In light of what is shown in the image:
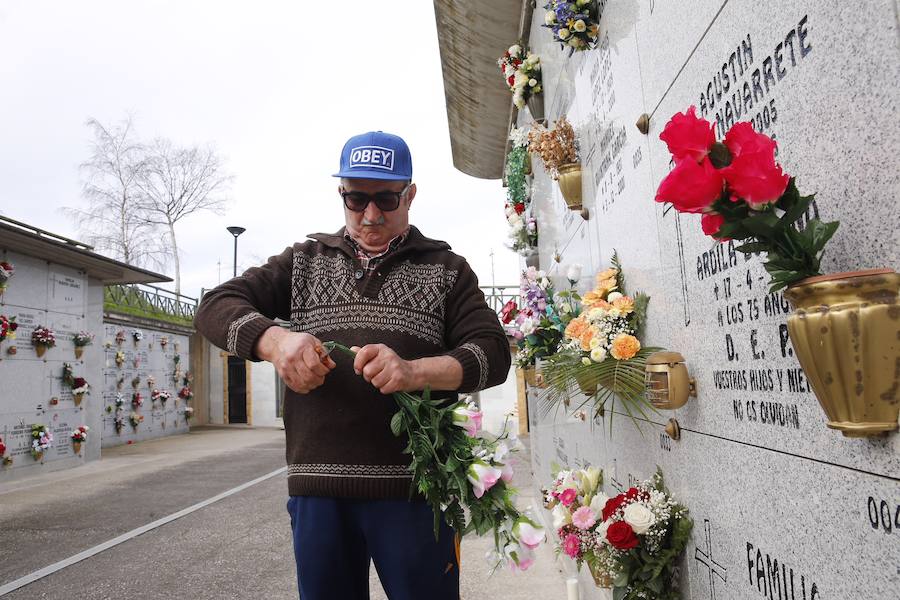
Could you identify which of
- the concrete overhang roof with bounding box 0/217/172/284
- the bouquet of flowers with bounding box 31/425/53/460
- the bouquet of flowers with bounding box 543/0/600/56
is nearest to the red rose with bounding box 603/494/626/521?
the bouquet of flowers with bounding box 543/0/600/56

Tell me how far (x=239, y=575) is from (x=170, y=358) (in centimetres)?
1910

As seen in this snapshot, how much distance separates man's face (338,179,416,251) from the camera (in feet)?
7.29

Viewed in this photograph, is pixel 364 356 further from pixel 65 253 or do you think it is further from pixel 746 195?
pixel 65 253

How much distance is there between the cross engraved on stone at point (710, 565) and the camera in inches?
76.2

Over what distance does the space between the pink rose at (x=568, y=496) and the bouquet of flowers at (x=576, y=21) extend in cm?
226

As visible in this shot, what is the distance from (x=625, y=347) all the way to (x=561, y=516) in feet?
3.49

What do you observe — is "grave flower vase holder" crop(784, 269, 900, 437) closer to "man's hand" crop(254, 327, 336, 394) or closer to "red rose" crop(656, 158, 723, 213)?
"red rose" crop(656, 158, 723, 213)

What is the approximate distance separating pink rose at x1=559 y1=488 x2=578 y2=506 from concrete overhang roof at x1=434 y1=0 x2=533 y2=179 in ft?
14.2

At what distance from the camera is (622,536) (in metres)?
2.27

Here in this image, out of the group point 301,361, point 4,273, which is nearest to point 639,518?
point 301,361

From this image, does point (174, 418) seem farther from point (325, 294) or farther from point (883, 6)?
point (883, 6)

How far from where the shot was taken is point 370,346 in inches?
72.7

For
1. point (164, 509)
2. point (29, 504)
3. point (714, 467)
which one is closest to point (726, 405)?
point (714, 467)

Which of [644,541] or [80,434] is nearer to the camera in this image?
[644,541]
